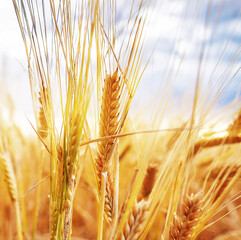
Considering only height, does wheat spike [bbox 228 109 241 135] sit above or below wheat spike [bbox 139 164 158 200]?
above

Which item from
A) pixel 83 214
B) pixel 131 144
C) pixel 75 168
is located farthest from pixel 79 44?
pixel 83 214

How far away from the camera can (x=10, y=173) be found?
0.67m

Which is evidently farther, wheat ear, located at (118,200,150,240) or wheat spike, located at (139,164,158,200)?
wheat spike, located at (139,164,158,200)

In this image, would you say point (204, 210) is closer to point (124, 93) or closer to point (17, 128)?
point (124, 93)

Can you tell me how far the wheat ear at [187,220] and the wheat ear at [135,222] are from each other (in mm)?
116

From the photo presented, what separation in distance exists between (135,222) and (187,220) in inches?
5.5

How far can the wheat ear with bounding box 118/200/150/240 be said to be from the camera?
43cm

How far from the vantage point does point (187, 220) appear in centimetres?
52

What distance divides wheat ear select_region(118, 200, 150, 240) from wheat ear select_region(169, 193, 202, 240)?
4.6 inches

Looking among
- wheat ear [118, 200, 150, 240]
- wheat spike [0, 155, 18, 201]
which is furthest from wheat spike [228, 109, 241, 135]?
wheat spike [0, 155, 18, 201]

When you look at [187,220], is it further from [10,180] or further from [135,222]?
[10,180]

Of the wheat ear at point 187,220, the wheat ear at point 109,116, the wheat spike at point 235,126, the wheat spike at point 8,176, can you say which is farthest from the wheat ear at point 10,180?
the wheat spike at point 235,126

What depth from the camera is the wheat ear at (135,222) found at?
0.43 m

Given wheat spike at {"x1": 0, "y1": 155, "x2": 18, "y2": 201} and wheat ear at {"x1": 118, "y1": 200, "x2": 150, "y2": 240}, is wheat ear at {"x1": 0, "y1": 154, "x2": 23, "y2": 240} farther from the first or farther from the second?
wheat ear at {"x1": 118, "y1": 200, "x2": 150, "y2": 240}
